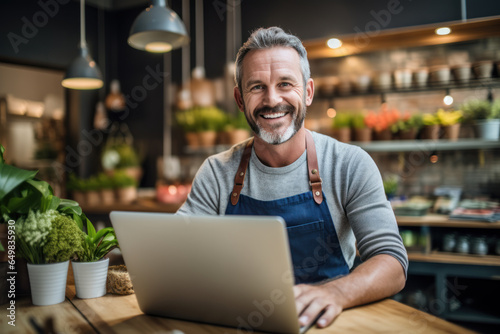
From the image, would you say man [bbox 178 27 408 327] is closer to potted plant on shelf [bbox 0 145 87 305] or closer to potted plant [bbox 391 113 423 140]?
potted plant on shelf [bbox 0 145 87 305]

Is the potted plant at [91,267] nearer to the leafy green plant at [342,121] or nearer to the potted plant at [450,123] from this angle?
the leafy green plant at [342,121]

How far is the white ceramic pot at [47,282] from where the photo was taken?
1.20 meters

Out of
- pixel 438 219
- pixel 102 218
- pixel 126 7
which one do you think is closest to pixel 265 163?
pixel 438 219

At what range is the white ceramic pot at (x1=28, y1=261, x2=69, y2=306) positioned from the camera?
1198 mm

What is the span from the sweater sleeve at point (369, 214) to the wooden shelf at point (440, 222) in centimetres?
164

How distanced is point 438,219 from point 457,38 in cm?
146

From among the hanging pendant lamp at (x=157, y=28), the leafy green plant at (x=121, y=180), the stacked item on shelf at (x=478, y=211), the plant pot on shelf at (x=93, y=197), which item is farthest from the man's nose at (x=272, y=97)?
the plant pot on shelf at (x=93, y=197)

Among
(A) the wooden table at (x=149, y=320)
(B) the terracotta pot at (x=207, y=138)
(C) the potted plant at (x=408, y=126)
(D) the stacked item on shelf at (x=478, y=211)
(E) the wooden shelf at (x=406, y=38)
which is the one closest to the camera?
(A) the wooden table at (x=149, y=320)

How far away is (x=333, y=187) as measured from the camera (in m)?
1.61

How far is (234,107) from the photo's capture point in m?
4.49

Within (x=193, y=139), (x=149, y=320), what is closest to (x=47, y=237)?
(x=149, y=320)

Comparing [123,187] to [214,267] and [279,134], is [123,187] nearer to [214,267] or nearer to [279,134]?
[279,134]

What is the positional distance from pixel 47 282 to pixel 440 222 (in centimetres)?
259

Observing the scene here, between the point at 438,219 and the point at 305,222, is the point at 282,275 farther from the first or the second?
the point at 438,219
